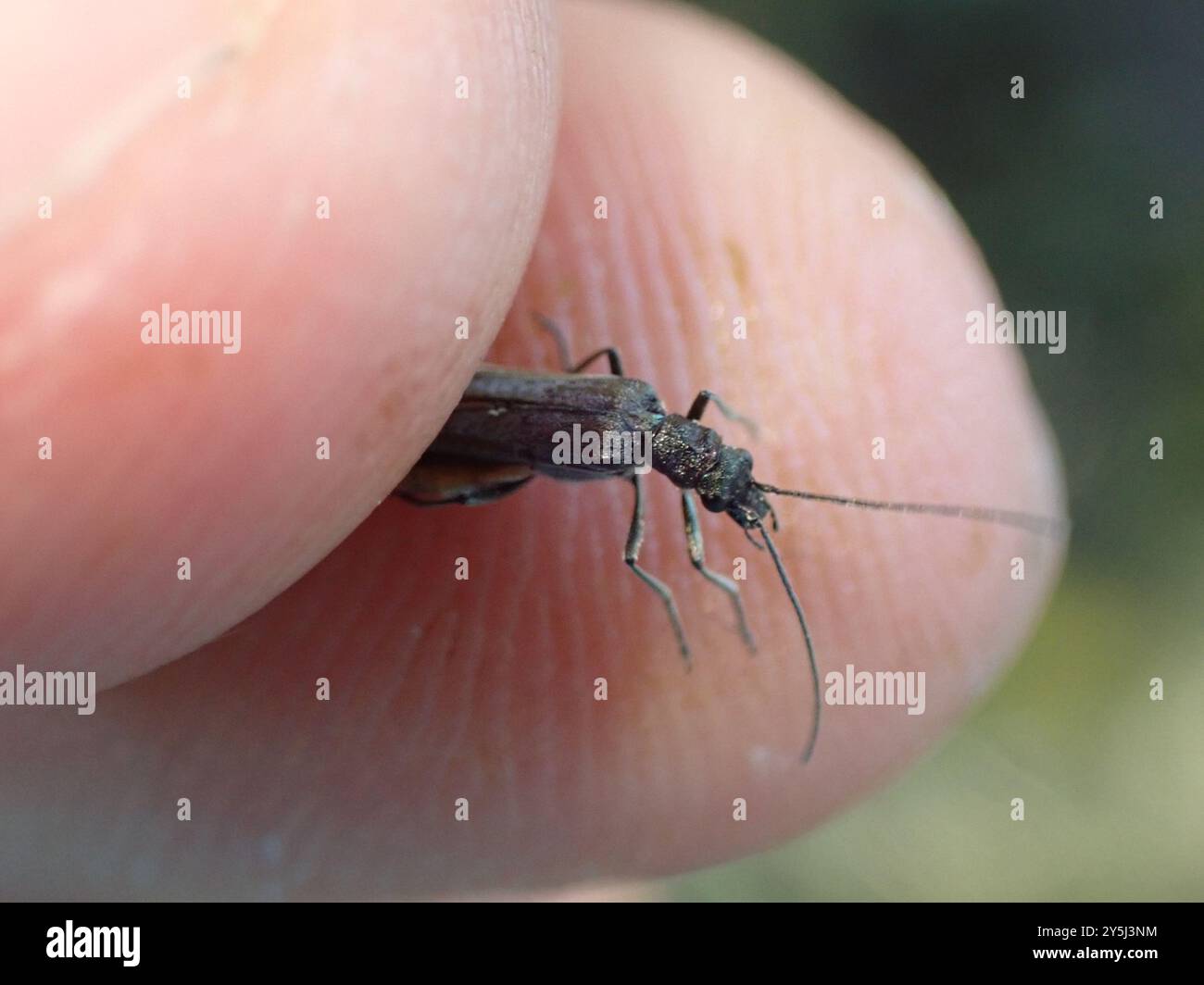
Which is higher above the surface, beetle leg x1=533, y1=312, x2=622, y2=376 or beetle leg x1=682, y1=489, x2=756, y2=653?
beetle leg x1=533, y1=312, x2=622, y2=376

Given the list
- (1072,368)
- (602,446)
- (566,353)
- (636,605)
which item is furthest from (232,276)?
(1072,368)

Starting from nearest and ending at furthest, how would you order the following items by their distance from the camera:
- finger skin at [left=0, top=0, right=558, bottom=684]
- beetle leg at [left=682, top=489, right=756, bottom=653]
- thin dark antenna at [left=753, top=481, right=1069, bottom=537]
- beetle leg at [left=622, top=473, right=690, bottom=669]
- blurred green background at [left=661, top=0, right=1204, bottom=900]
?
finger skin at [left=0, top=0, right=558, bottom=684], beetle leg at [left=622, top=473, right=690, bottom=669], beetle leg at [left=682, top=489, right=756, bottom=653], thin dark antenna at [left=753, top=481, right=1069, bottom=537], blurred green background at [left=661, top=0, right=1204, bottom=900]

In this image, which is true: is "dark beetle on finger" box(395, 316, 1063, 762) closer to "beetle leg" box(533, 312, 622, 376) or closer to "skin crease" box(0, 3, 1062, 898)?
"beetle leg" box(533, 312, 622, 376)

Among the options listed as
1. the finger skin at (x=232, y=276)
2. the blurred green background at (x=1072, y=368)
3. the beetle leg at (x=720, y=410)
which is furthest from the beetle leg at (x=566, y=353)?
the blurred green background at (x=1072, y=368)

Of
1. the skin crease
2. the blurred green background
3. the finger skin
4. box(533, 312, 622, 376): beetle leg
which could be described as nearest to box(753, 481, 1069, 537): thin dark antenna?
the skin crease

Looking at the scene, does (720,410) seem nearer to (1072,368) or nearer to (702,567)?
(702,567)

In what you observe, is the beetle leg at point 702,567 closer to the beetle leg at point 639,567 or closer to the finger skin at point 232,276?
the beetle leg at point 639,567
